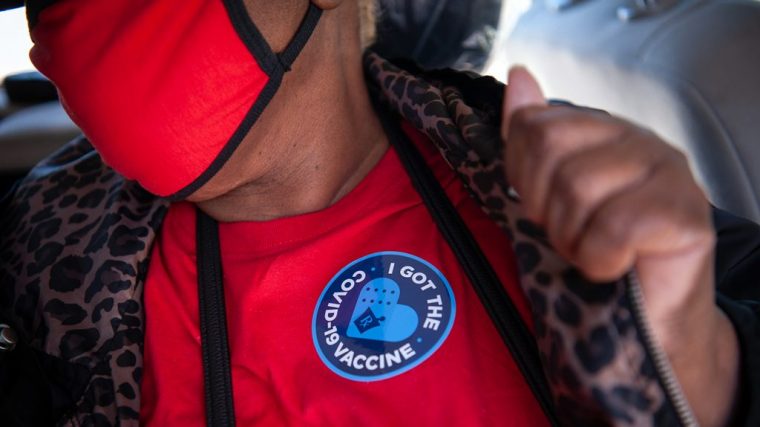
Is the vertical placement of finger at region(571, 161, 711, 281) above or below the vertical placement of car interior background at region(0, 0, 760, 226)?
above

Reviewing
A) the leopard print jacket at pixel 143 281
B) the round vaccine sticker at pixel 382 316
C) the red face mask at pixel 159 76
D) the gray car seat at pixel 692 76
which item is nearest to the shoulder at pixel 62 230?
the leopard print jacket at pixel 143 281

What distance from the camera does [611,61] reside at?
1352 millimetres

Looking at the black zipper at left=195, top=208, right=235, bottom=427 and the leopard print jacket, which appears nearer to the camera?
the leopard print jacket

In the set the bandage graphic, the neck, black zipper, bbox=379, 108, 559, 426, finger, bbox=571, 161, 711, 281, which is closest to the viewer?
finger, bbox=571, 161, 711, 281

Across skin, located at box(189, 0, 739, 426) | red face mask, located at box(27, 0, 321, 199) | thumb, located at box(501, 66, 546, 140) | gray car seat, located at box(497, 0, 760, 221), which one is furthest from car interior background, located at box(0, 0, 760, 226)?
thumb, located at box(501, 66, 546, 140)

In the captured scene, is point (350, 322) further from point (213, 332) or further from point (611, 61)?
point (611, 61)

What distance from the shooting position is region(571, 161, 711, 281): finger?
58 centimetres

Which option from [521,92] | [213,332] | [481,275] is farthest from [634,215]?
[213,332]

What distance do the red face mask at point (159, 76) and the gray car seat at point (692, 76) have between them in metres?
0.64

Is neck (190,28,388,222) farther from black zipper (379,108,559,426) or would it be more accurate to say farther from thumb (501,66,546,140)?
thumb (501,66,546,140)

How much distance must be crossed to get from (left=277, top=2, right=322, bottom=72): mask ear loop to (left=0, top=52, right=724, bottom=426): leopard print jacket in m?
0.18

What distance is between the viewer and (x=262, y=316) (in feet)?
3.55

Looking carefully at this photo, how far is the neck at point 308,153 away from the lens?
111 cm

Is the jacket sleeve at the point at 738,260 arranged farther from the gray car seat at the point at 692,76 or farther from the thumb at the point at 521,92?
the thumb at the point at 521,92
